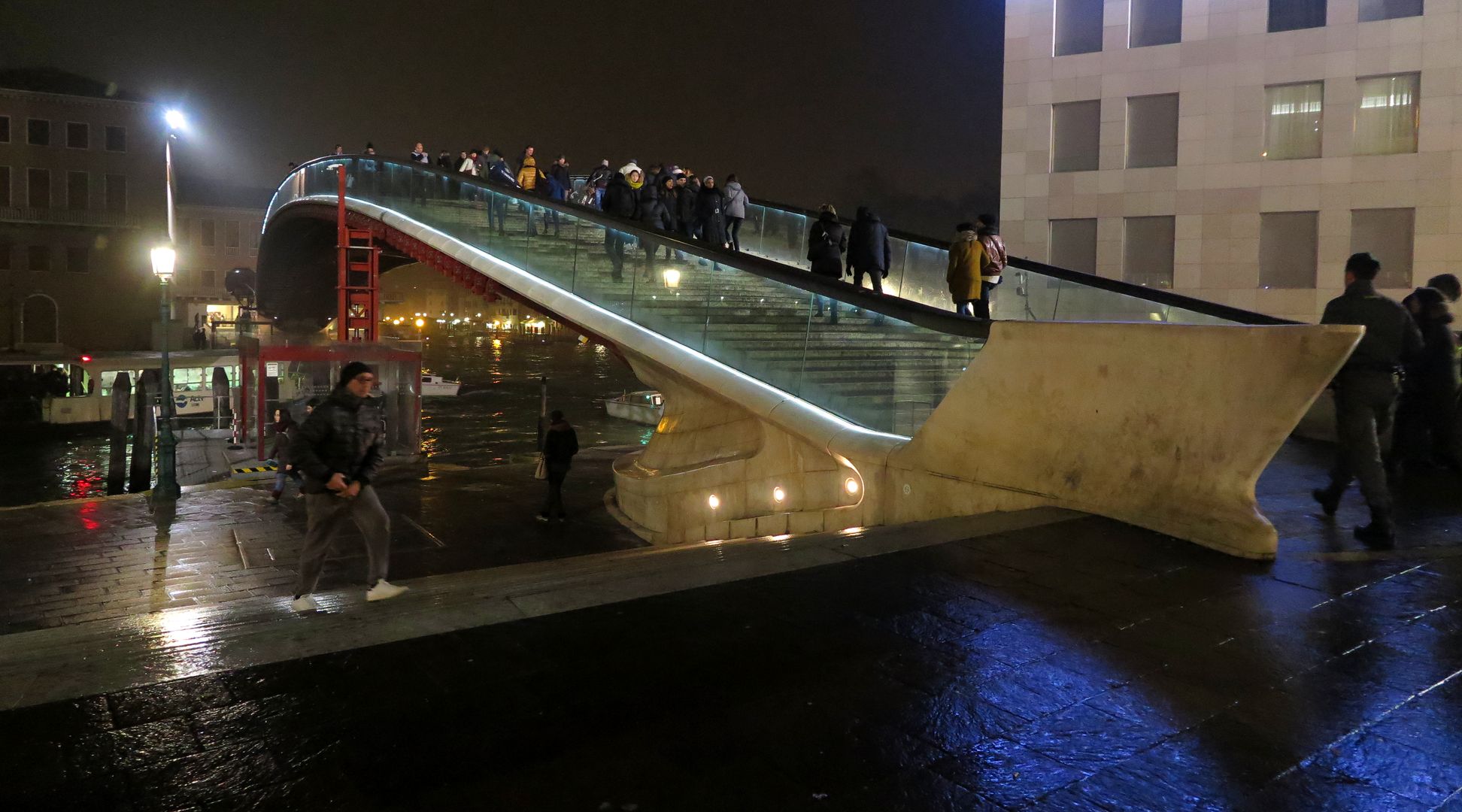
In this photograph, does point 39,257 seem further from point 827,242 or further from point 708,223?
point 827,242

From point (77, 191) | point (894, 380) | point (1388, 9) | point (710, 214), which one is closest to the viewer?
point (894, 380)

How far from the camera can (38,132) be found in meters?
49.4

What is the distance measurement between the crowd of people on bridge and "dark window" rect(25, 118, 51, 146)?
35028 mm

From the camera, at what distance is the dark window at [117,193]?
5094 centimetres

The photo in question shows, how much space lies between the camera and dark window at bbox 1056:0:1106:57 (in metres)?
22.0

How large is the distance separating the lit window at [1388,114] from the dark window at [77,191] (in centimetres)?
5568

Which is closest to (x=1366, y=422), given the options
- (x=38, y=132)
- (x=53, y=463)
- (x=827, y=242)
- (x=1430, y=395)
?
(x=1430, y=395)

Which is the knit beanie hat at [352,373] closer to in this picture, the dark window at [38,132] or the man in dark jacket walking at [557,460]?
the man in dark jacket walking at [557,460]

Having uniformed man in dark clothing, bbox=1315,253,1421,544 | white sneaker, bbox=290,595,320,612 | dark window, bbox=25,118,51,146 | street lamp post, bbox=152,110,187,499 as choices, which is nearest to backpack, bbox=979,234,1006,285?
uniformed man in dark clothing, bbox=1315,253,1421,544

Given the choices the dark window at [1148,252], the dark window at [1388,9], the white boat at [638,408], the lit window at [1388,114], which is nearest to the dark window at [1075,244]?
the dark window at [1148,252]

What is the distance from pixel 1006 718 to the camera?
3.28 meters

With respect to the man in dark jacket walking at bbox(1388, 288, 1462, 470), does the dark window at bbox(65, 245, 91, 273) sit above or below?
above

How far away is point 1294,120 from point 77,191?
55.1m

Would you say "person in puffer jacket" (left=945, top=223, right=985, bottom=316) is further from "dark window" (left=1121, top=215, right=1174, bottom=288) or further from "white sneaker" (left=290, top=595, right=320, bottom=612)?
"dark window" (left=1121, top=215, right=1174, bottom=288)
